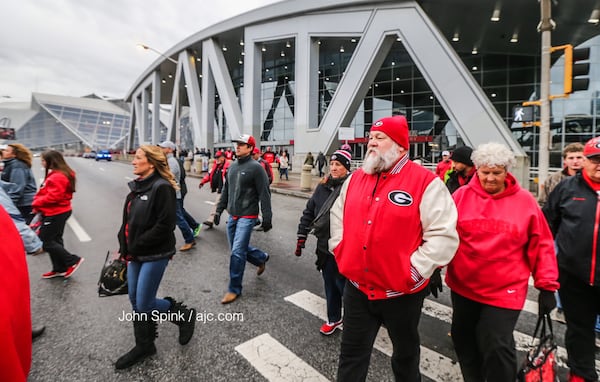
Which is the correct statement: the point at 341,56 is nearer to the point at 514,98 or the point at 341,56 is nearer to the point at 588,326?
the point at 514,98

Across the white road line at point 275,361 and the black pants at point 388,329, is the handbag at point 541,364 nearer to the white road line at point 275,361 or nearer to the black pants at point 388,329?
the black pants at point 388,329

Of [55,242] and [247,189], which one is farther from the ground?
[247,189]

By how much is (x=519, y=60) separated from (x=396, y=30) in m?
13.2

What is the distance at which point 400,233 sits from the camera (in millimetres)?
1825

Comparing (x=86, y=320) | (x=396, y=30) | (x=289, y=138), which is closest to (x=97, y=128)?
(x=289, y=138)

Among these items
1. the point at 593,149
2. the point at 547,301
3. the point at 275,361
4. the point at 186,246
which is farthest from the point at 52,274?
the point at 593,149

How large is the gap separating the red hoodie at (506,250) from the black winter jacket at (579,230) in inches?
20.1

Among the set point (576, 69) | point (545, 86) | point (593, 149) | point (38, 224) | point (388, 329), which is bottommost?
point (388, 329)

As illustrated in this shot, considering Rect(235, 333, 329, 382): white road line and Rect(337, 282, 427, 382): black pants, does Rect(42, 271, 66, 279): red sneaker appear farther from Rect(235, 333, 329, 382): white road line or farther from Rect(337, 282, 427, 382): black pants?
Rect(337, 282, 427, 382): black pants

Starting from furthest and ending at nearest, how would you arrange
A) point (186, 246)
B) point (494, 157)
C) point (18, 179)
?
point (186, 246)
point (18, 179)
point (494, 157)

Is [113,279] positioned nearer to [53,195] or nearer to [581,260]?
[53,195]

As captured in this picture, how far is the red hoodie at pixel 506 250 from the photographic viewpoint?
2.01 metres

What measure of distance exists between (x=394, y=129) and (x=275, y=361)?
223 cm

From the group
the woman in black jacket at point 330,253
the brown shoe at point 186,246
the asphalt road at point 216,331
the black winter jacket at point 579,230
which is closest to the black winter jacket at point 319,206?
the woman in black jacket at point 330,253
